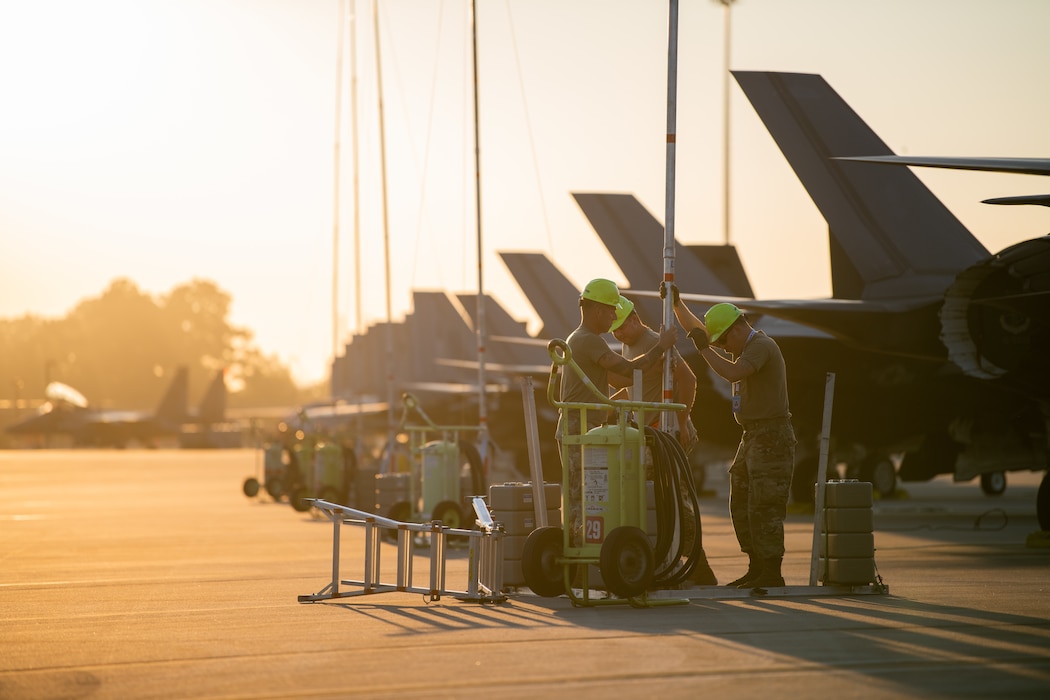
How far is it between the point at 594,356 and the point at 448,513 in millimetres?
5598

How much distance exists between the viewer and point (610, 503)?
806 centimetres

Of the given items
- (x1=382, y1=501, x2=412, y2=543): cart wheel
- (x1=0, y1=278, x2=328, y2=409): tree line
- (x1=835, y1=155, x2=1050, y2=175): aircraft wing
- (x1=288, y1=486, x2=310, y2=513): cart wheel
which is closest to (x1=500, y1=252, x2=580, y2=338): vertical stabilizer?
(x1=288, y1=486, x2=310, y2=513): cart wheel

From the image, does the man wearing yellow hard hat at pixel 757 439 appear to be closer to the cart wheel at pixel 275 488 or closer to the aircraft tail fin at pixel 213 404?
the cart wheel at pixel 275 488

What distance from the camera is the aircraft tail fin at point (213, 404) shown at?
91.0 m

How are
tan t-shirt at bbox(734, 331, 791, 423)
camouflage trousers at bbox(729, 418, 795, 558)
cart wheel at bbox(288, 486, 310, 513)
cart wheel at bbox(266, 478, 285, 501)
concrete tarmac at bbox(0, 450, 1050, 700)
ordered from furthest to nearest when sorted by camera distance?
1. cart wheel at bbox(266, 478, 285, 501)
2. cart wheel at bbox(288, 486, 310, 513)
3. tan t-shirt at bbox(734, 331, 791, 423)
4. camouflage trousers at bbox(729, 418, 795, 558)
5. concrete tarmac at bbox(0, 450, 1050, 700)

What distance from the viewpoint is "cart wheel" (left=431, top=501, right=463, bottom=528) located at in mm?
13891

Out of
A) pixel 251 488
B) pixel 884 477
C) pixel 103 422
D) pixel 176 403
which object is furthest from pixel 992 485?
pixel 176 403

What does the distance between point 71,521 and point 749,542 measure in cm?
1318

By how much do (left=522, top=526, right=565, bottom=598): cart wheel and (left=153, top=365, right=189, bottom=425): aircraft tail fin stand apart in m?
85.3

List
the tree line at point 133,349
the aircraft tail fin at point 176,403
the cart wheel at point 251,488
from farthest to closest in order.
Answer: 1. the tree line at point 133,349
2. the aircraft tail fin at point 176,403
3. the cart wheel at point 251,488

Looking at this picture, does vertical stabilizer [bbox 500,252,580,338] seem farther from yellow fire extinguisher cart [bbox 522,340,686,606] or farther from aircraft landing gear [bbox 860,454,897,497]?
yellow fire extinguisher cart [bbox 522,340,686,606]

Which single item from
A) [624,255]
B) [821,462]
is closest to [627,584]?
[821,462]

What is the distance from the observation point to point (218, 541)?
50.4ft

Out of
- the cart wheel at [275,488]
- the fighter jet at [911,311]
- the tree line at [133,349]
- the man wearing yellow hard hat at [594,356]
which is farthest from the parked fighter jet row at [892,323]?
the tree line at [133,349]
